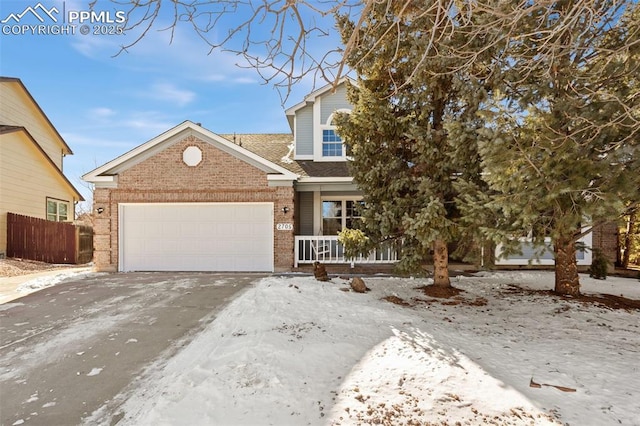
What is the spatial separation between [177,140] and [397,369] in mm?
9095

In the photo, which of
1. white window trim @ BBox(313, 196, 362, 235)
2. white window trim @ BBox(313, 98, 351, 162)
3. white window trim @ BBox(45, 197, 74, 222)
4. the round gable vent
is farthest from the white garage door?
white window trim @ BBox(45, 197, 74, 222)


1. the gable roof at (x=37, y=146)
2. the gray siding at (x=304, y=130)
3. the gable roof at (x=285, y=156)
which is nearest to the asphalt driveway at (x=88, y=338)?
the gable roof at (x=285, y=156)

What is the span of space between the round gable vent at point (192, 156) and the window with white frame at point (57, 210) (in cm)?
1080

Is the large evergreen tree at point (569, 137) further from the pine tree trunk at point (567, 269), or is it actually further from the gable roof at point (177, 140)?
the gable roof at point (177, 140)

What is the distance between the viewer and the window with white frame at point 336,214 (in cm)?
1153

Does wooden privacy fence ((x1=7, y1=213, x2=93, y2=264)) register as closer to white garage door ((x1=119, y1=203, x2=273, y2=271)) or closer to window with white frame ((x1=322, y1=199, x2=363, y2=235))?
white garage door ((x1=119, y1=203, x2=273, y2=271))

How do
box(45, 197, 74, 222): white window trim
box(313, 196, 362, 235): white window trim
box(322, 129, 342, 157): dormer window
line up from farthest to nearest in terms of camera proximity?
1. box(45, 197, 74, 222): white window trim
2. box(322, 129, 342, 157): dormer window
3. box(313, 196, 362, 235): white window trim

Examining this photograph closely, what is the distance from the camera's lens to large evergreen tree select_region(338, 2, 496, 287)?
564 centimetres

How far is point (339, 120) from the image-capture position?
22.5 ft

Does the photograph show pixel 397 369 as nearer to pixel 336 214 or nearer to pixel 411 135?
pixel 411 135

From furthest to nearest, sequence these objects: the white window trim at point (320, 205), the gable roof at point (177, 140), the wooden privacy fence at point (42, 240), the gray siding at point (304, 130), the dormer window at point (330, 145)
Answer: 1. the wooden privacy fence at point (42, 240)
2. the gray siding at point (304, 130)
3. the dormer window at point (330, 145)
4. the white window trim at point (320, 205)
5. the gable roof at point (177, 140)

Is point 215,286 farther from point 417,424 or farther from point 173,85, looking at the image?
point 417,424

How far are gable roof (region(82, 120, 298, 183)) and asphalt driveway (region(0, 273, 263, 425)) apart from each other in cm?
346

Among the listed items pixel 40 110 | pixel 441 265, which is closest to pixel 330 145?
pixel 441 265
